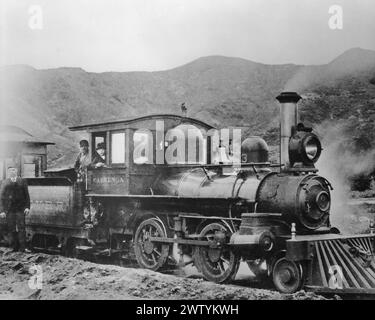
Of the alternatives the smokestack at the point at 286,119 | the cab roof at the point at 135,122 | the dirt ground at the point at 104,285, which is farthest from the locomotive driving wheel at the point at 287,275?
the cab roof at the point at 135,122

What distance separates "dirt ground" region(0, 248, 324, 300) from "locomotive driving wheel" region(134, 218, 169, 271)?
66 cm

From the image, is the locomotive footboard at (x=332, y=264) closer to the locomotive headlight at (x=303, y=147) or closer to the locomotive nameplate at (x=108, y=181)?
the locomotive headlight at (x=303, y=147)

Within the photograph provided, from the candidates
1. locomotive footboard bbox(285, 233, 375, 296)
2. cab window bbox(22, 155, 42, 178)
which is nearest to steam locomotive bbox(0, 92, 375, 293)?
locomotive footboard bbox(285, 233, 375, 296)

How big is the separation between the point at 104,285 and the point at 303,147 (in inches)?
151

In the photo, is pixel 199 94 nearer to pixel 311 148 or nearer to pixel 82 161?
pixel 82 161

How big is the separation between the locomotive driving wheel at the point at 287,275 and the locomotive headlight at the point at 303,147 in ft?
5.39

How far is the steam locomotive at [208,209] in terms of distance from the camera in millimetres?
8133

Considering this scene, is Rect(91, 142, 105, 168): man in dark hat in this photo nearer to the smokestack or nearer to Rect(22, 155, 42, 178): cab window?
the smokestack

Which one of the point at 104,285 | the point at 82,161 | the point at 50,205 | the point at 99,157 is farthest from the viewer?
the point at 50,205

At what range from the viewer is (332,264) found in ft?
26.3

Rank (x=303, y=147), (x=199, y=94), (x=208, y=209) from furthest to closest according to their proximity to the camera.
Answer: (x=199, y=94)
(x=208, y=209)
(x=303, y=147)
